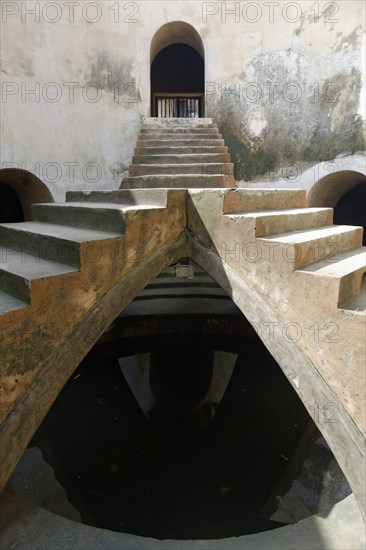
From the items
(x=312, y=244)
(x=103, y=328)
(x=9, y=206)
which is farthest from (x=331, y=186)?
(x=9, y=206)

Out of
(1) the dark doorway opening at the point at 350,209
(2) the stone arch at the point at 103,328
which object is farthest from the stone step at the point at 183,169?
(1) the dark doorway opening at the point at 350,209

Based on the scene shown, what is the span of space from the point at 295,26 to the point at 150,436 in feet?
21.7

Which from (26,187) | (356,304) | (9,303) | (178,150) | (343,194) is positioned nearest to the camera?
(9,303)

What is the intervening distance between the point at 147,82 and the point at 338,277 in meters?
5.94

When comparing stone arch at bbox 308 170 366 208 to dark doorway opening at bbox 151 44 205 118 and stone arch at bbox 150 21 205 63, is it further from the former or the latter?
dark doorway opening at bbox 151 44 205 118

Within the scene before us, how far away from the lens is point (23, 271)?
7.61 ft

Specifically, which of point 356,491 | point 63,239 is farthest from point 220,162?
point 356,491

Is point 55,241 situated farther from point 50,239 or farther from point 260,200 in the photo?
point 260,200

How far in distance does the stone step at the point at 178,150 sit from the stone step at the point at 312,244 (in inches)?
121

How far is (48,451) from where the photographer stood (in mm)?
3822

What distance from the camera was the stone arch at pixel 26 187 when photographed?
673 cm

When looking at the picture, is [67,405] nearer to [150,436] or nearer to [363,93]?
[150,436]

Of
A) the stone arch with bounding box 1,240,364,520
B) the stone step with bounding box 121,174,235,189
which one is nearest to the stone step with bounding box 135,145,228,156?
the stone step with bounding box 121,174,235,189

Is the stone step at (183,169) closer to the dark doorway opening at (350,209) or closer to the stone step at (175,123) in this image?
the stone step at (175,123)
